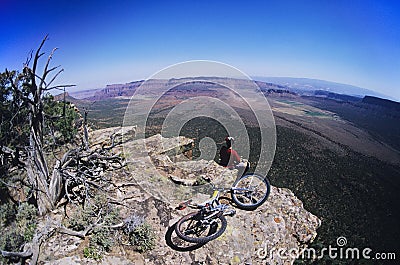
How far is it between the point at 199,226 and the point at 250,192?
2.65 m

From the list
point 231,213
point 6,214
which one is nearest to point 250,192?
point 231,213

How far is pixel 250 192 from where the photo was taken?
8305mm

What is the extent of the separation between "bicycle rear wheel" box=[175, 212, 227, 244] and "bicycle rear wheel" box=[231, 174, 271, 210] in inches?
53.8

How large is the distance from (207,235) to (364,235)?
9.85m

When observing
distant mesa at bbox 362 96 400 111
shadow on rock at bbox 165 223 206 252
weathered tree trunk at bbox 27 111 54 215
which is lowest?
shadow on rock at bbox 165 223 206 252

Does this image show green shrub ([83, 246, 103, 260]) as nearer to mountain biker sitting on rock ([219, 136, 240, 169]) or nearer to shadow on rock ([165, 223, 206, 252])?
shadow on rock ([165, 223, 206, 252])

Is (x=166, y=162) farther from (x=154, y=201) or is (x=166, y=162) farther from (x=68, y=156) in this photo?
(x=68, y=156)

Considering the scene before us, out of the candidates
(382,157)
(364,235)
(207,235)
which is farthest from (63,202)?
(382,157)

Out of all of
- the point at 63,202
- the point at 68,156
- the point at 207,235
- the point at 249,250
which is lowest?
the point at 249,250

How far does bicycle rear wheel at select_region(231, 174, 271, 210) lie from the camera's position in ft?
25.6

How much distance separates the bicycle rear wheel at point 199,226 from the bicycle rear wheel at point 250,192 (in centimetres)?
137

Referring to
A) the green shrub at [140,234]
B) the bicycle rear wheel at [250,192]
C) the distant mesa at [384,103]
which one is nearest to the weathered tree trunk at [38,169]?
the green shrub at [140,234]

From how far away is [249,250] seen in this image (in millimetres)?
6633

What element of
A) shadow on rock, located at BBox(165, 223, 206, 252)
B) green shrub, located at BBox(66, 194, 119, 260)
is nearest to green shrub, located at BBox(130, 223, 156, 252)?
shadow on rock, located at BBox(165, 223, 206, 252)
